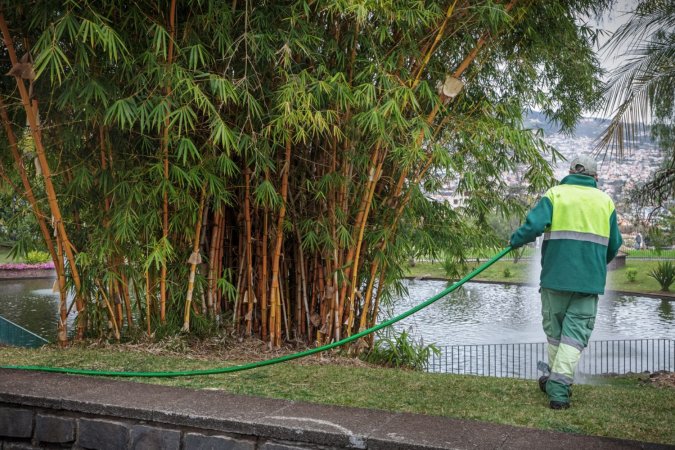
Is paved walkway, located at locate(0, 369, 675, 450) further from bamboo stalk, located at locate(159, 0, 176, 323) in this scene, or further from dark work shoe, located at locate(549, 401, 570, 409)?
bamboo stalk, located at locate(159, 0, 176, 323)

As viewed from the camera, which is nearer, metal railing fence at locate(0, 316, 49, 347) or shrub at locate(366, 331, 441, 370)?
shrub at locate(366, 331, 441, 370)

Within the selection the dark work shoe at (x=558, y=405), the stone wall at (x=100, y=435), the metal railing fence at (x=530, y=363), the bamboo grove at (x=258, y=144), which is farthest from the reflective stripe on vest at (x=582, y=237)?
the metal railing fence at (x=530, y=363)

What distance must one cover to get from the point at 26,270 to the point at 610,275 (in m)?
17.4

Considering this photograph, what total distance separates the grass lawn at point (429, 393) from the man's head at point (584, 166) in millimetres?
1080

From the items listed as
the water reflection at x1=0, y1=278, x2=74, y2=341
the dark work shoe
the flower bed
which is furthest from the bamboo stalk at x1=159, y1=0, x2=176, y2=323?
the flower bed

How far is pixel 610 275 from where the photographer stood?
23.4 metres

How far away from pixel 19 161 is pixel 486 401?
3747mm

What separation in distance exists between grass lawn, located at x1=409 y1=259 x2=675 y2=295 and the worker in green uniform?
16.2 m

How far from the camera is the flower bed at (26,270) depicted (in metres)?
19.6

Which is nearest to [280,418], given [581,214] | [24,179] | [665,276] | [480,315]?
[581,214]

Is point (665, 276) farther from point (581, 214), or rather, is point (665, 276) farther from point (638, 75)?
point (581, 214)

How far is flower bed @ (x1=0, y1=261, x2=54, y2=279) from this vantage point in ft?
64.4

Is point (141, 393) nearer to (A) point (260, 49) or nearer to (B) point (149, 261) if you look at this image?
(B) point (149, 261)

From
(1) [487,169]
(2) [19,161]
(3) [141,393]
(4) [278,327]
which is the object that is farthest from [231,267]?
(3) [141,393]
